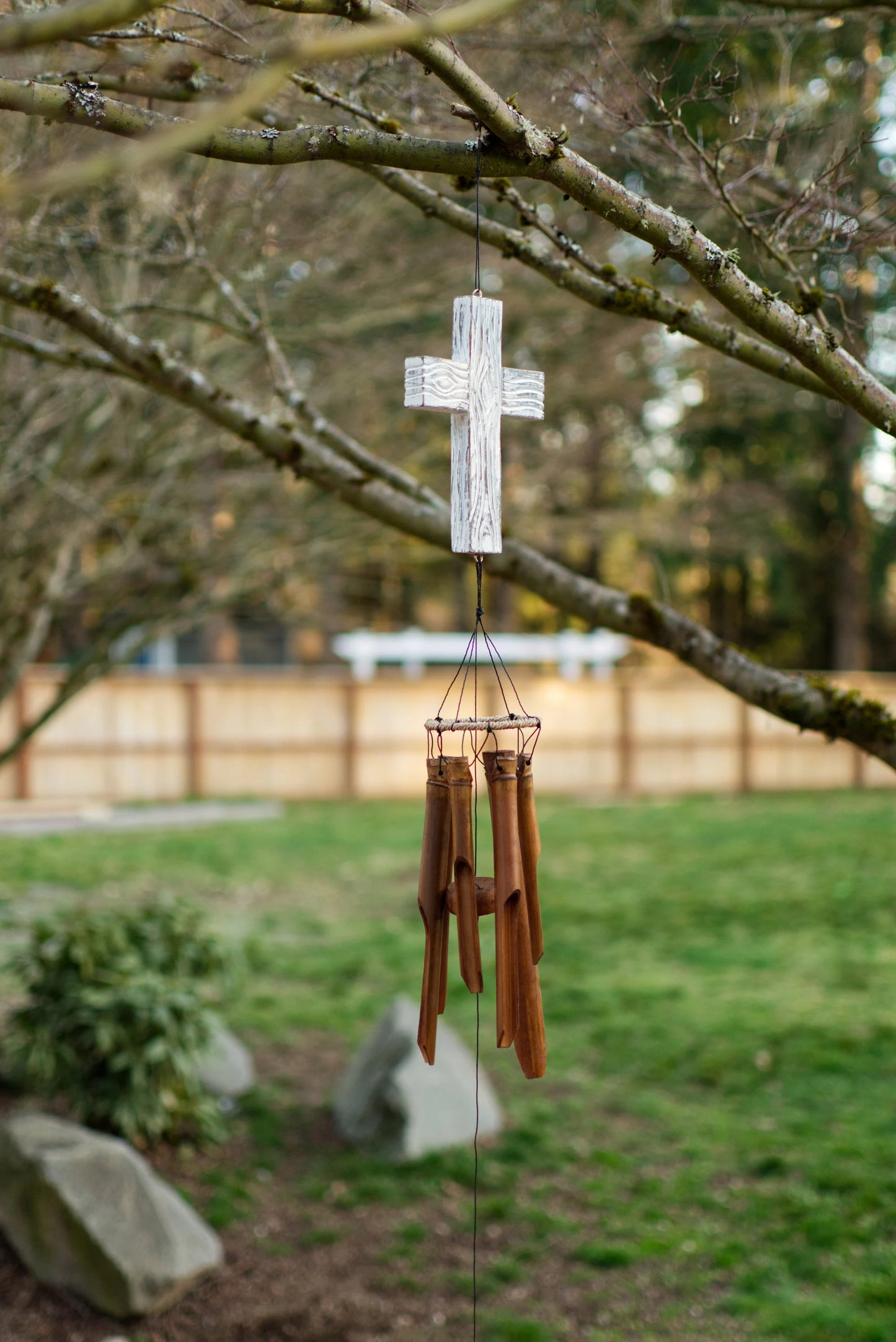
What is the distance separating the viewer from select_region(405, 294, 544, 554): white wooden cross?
2418 millimetres

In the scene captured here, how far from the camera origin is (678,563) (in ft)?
71.4

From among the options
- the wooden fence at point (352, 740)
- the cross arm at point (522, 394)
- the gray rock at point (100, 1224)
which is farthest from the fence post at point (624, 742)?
the cross arm at point (522, 394)

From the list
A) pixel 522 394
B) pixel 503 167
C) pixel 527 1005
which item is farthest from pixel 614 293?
pixel 527 1005

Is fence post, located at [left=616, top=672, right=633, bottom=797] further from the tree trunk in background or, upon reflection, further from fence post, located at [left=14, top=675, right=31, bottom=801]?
fence post, located at [left=14, top=675, right=31, bottom=801]

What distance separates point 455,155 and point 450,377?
1.45ft

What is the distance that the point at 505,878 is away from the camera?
239cm

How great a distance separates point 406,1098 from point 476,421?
14.7ft

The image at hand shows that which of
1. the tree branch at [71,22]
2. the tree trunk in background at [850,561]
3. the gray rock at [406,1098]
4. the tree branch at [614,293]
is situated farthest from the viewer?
the tree trunk in background at [850,561]

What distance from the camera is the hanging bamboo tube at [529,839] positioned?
2453 mm

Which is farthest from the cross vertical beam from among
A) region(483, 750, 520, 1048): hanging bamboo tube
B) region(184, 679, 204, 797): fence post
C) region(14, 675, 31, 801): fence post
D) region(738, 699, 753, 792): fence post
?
region(738, 699, 753, 792): fence post

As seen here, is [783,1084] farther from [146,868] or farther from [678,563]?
[678,563]

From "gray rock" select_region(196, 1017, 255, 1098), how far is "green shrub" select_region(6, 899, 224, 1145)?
65 centimetres

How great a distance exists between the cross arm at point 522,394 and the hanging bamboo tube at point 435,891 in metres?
0.79

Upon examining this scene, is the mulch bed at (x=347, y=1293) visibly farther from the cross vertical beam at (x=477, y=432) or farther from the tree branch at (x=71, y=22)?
the tree branch at (x=71, y=22)
